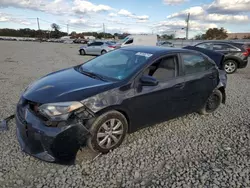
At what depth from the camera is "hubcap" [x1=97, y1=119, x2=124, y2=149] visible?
3.02 metres

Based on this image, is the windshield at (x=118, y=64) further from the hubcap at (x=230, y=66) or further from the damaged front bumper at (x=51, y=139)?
the hubcap at (x=230, y=66)

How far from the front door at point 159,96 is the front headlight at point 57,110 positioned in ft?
3.03

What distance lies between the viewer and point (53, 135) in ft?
8.54

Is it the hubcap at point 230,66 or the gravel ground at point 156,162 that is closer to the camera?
the gravel ground at point 156,162

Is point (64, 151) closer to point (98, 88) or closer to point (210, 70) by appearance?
point (98, 88)

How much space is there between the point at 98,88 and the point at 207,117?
2768mm

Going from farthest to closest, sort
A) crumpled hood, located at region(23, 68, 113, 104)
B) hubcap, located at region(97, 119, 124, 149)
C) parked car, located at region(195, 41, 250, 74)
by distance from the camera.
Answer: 1. parked car, located at region(195, 41, 250, 74)
2. hubcap, located at region(97, 119, 124, 149)
3. crumpled hood, located at region(23, 68, 113, 104)

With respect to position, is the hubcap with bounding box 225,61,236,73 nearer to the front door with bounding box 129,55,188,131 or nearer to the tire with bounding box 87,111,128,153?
the front door with bounding box 129,55,188,131

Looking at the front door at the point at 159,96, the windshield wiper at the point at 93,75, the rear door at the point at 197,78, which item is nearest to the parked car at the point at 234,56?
the rear door at the point at 197,78

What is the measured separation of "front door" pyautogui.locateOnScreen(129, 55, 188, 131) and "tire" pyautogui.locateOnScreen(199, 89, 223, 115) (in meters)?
1.05

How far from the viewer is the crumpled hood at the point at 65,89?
2.80 meters

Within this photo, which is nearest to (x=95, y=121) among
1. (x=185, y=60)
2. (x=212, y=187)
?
(x=212, y=187)

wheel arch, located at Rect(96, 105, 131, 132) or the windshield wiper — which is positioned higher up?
the windshield wiper

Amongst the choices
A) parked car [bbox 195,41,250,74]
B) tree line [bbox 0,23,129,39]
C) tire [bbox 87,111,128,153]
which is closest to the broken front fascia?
tire [bbox 87,111,128,153]
